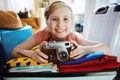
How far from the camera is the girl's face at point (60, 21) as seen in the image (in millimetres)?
623

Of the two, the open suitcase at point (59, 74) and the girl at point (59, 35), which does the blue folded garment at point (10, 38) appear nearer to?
the girl at point (59, 35)

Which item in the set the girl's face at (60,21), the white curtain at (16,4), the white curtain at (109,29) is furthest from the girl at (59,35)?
the white curtain at (16,4)

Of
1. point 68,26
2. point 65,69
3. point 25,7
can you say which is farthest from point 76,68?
point 25,7

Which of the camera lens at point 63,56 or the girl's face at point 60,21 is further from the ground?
the girl's face at point 60,21

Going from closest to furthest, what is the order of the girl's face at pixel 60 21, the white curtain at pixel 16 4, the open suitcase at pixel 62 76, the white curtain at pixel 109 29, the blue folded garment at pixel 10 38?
the open suitcase at pixel 62 76 → the girl's face at pixel 60 21 → the white curtain at pixel 109 29 → the blue folded garment at pixel 10 38 → the white curtain at pixel 16 4

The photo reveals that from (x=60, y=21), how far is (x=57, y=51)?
143 millimetres

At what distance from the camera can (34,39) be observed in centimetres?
74

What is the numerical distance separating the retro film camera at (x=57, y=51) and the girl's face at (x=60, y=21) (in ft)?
0.30

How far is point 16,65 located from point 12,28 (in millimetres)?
605

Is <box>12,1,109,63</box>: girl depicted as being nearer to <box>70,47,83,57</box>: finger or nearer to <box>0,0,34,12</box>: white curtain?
<box>70,47,83,57</box>: finger

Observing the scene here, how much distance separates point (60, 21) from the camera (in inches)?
24.5

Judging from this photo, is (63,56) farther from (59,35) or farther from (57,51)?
(59,35)

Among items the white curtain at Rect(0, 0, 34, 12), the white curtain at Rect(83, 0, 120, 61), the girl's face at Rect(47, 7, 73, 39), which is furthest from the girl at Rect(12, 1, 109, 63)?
the white curtain at Rect(0, 0, 34, 12)

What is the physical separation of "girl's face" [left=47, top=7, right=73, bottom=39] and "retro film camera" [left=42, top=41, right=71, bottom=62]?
0.30ft
